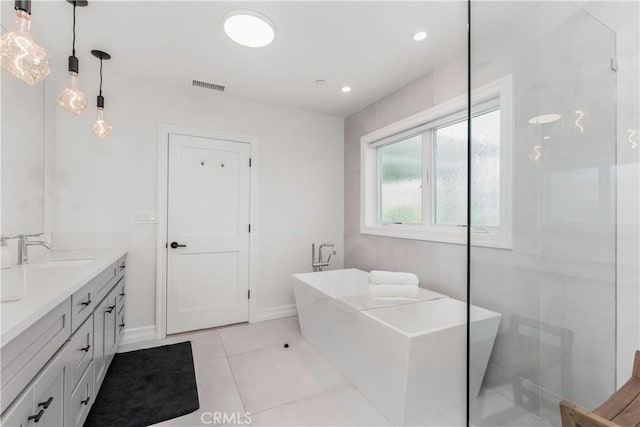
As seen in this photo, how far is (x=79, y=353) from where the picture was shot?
1402 mm

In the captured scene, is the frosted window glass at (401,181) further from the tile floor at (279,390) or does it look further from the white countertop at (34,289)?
the white countertop at (34,289)

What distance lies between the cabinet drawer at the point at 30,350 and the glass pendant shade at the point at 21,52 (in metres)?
0.98

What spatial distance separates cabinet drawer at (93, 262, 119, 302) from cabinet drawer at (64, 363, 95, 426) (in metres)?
0.40

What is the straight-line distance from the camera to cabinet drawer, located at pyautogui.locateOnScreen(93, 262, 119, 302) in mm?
1716

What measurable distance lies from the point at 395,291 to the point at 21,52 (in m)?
2.51

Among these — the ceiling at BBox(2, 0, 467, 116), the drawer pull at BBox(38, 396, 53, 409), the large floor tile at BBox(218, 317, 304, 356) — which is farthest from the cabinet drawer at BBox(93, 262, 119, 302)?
the ceiling at BBox(2, 0, 467, 116)

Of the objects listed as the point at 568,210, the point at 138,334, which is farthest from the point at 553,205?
the point at 138,334

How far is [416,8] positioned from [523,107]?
88 centimetres

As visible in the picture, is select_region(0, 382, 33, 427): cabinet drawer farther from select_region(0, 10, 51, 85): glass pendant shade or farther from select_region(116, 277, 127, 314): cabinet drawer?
select_region(116, 277, 127, 314): cabinet drawer

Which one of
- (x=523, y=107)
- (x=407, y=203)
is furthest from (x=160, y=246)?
(x=523, y=107)

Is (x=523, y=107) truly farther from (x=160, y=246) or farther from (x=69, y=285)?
(x=160, y=246)

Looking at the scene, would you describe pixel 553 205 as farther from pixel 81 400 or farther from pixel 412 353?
pixel 81 400

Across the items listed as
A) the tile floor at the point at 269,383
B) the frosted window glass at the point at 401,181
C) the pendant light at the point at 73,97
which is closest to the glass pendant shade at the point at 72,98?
the pendant light at the point at 73,97

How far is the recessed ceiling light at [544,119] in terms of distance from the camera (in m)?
1.41
